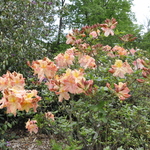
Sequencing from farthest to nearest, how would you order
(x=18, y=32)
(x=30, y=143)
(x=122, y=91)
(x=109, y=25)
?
(x=18, y=32), (x=30, y=143), (x=109, y=25), (x=122, y=91)

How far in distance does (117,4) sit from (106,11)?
2.31ft

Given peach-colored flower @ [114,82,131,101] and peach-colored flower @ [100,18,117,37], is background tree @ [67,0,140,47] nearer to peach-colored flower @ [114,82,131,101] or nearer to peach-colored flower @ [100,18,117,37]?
peach-colored flower @ [100,18,117,37]

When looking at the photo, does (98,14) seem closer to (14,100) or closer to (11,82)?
(11,82)

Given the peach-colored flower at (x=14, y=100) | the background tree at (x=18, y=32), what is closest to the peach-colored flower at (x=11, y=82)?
the peach-colored flower at (x=14, y=100)

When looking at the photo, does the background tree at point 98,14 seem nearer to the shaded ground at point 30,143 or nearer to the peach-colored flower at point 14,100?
the shaded ground at point 30,143

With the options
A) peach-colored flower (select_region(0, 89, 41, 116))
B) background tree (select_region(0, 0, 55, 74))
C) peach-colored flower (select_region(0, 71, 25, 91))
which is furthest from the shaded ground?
peach-colored flower (select_region(0, 89, 41, 116))

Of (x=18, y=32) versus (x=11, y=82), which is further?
(x=18, y=32)

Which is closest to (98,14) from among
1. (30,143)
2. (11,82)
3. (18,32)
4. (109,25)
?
(18,32)

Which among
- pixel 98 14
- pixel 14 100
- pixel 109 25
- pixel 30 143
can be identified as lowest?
pixel 30 143

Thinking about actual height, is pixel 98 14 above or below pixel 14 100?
above

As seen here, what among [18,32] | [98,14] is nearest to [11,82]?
[18,32]

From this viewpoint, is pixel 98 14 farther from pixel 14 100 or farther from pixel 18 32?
pixel 14 100

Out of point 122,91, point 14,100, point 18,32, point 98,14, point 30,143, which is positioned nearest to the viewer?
point 14,100

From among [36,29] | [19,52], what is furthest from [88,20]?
[19,52]
